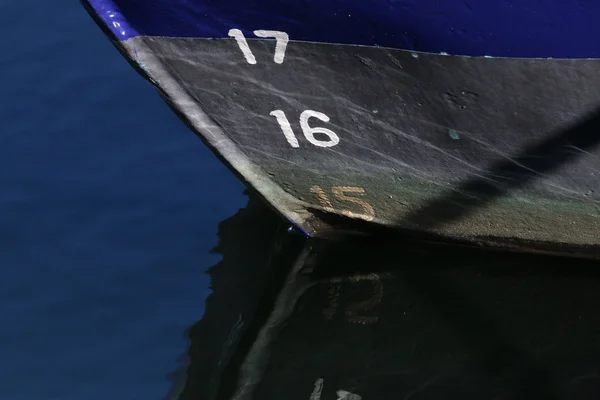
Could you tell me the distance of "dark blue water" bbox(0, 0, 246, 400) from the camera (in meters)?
3.18

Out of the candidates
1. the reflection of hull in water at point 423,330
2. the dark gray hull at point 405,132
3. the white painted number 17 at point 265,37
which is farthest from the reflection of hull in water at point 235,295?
the white painted number 17 at point 265,37

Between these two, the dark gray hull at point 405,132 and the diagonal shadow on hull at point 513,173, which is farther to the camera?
the diagonal shadow on hull at point 513,173

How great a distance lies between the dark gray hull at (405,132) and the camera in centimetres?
274

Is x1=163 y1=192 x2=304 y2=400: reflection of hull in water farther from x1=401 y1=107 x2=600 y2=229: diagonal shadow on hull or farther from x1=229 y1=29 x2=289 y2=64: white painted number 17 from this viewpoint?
x1=229 y1=29 x2=289 y2=64: white painted number 17

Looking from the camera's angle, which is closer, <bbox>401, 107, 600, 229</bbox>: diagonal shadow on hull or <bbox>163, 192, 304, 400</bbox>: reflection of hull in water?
<bbox>401, 107, 600, 229</bbox>: diagonal shadow on hull

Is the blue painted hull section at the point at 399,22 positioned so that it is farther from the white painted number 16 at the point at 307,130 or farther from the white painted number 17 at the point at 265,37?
the white painted number 16 at the point at 307,130

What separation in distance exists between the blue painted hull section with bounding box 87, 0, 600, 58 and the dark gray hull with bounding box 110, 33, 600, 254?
0.04 m

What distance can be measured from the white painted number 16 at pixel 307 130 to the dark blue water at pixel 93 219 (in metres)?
0.74

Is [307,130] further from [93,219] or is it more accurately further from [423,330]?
[93,219]

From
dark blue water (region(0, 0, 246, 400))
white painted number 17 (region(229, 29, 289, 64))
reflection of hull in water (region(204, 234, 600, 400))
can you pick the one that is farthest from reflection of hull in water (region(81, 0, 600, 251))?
dark blue water (region(0, 0, 246, 400))

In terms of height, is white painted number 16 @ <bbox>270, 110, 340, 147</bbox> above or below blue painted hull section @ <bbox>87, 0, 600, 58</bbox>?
below

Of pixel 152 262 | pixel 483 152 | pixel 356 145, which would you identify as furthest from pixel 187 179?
pixel 483 152

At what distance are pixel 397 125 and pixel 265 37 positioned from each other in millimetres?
503

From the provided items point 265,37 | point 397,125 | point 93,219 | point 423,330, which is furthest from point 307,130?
point 93,219
